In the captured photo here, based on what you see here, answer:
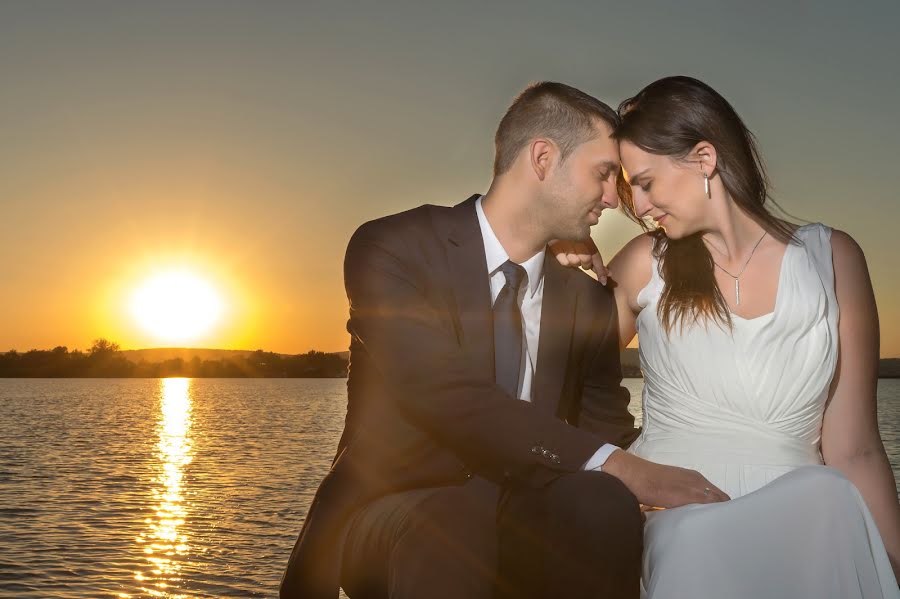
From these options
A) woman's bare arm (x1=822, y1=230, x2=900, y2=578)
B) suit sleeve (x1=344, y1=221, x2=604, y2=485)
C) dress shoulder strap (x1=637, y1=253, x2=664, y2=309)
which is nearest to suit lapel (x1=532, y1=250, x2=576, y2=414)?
dress shoulder strap (x1=637, y1=253, x2=664, y2=309)

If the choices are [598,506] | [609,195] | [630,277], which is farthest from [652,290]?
[598,506]

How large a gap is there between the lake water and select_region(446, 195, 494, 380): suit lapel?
12.4m

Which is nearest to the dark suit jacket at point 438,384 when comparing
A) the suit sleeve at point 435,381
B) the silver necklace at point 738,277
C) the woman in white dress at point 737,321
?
the suit sleeve at point 435,381

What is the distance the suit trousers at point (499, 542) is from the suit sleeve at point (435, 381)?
0.11m

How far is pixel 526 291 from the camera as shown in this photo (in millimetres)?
3885

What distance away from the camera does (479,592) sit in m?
2.99

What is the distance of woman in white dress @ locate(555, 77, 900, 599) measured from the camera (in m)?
3.52

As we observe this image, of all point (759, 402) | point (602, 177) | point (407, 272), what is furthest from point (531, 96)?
point (759, 402)

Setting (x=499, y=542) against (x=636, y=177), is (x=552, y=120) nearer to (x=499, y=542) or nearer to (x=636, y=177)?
(x=636, y=177)

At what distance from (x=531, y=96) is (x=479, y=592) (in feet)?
7.38

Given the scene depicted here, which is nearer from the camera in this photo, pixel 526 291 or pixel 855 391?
pixel 855 391

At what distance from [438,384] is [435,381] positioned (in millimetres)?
15

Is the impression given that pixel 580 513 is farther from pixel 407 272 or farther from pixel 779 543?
pixel 407 272

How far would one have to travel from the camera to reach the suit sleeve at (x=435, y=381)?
3.03 m
